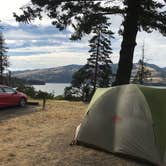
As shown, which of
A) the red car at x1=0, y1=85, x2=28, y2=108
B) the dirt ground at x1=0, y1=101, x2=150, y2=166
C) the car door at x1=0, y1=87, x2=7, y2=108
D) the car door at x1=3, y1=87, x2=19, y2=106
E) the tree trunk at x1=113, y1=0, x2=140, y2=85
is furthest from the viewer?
the car door at x1=3, y1=87, x2=19, y2=106

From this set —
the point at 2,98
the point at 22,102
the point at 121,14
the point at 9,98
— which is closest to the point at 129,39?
the point at 121,14

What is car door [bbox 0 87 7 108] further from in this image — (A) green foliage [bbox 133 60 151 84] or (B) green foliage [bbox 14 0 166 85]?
(A) green foliage [bbox 133 60 151 84]

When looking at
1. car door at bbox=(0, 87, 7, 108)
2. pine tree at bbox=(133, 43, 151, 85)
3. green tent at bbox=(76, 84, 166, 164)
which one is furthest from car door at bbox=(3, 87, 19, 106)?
pine tree at bbox=(133, 43, 151, 85)

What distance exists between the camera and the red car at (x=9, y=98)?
68.6ft

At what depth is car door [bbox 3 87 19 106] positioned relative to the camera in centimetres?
2123

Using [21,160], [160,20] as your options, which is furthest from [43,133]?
[160,20]

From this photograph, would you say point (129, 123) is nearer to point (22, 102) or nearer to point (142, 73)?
point (22, 102)

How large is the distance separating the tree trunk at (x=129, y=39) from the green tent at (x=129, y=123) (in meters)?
4.18

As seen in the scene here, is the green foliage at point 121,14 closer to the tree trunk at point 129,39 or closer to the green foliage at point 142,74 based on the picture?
the tree trunk at point 129,39

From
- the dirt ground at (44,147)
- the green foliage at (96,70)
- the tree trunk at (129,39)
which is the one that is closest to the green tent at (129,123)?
the dirt ground at (44,147)

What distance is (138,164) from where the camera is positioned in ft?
30.1

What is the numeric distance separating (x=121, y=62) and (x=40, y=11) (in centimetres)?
401

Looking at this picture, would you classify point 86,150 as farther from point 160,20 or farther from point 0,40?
point 0,40

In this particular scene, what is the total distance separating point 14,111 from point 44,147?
398 inches
